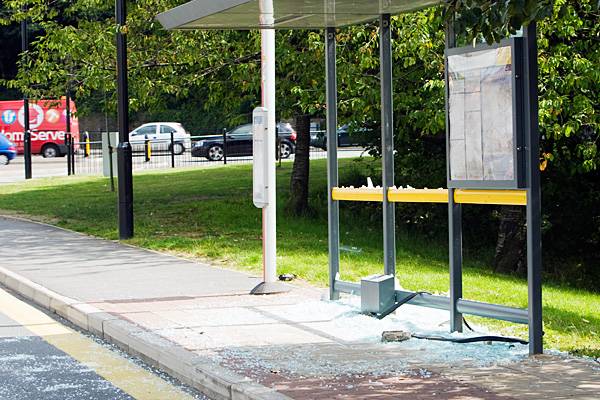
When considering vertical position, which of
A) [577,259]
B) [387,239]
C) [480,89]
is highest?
[480,89]

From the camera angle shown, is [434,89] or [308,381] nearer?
[308,381]

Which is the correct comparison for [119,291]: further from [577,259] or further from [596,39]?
[577,259]

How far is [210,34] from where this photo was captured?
1850 centimetres

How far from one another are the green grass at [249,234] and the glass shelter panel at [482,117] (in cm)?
135

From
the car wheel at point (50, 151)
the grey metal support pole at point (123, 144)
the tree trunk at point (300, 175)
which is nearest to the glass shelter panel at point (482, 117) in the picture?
the grey metal support pole at point (123, 144)

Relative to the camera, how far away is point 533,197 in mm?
7492

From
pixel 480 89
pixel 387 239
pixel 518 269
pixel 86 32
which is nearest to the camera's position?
pixel 480 89

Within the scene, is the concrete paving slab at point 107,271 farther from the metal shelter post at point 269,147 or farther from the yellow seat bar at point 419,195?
the yellow seat bar at point 419,195

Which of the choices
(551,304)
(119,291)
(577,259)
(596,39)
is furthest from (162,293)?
(577,259)

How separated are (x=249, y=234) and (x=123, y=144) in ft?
8.17

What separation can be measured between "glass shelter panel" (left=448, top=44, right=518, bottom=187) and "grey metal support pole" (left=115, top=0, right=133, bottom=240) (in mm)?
8771

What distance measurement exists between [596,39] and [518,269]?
431 cm

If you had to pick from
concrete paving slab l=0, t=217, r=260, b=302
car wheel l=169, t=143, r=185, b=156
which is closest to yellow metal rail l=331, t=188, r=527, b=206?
concrete paving slab l=0, t=217, r=260, b=302

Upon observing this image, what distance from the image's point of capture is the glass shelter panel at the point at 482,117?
7.66m
